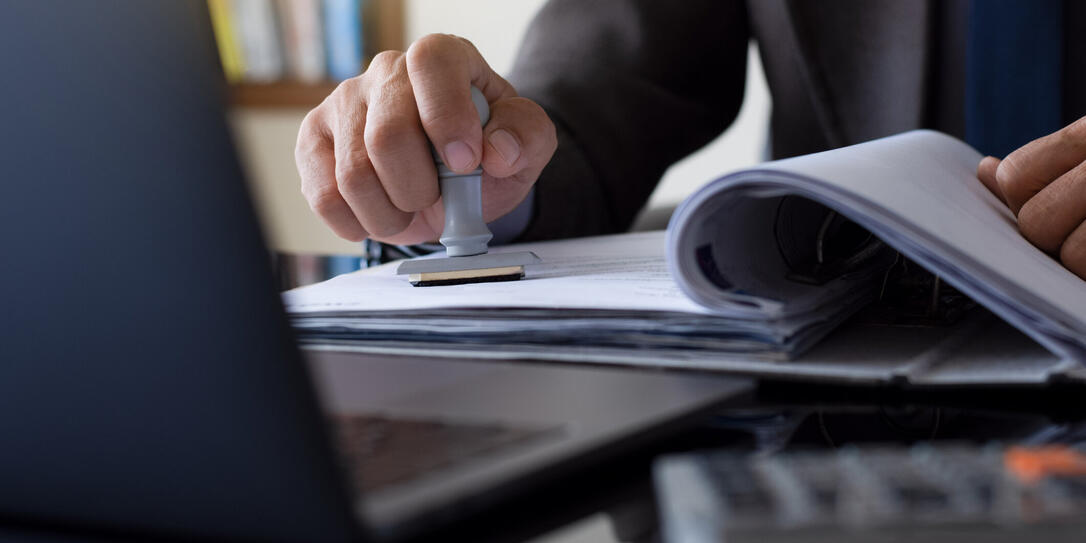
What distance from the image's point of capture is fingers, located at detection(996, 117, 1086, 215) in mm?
438

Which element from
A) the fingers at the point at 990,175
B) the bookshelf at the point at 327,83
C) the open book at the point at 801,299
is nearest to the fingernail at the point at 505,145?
the open book at the point at 801,299

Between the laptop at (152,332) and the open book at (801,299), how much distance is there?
14 cm

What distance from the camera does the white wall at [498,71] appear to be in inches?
74.0

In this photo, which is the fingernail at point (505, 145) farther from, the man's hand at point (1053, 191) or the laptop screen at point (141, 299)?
the laptop screen at point (141, 299)

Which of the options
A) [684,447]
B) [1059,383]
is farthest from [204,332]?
[1059,383]

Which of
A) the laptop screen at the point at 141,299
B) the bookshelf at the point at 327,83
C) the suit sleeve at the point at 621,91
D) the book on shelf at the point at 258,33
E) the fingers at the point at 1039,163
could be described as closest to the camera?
the laptop screen at the point at 141,299

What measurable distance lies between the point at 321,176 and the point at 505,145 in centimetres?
13

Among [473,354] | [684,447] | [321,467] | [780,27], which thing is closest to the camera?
[321,467]

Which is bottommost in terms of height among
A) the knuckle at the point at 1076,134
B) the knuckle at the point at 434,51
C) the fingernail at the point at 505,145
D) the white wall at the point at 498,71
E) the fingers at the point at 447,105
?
the white wall at the point at 498,71

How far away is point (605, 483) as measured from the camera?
0.79 ft

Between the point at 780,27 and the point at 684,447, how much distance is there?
854 mm

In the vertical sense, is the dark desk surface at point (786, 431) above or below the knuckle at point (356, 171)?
below

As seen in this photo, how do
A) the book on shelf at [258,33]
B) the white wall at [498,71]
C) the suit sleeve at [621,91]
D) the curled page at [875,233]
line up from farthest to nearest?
1. the book on shelf at [258,33]
2. the white wall at [498,71]
3. the suit sleeve at [621,91]
4. the curled page at [875,233]

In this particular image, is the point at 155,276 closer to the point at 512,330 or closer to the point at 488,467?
the point at 488,467
